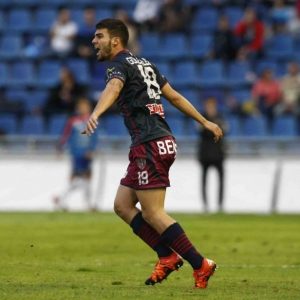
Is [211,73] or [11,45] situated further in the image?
[11,45]

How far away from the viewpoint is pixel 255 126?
24781 mm

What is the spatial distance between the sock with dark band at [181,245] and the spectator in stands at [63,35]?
1705cm

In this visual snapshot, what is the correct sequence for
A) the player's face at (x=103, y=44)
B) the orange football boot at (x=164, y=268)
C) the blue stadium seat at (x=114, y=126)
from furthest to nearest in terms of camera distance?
the blue stadium seat at (x=114, y=126)
the orange football boot at (x=164, y=268)
the player's face at (x=103, y=44)

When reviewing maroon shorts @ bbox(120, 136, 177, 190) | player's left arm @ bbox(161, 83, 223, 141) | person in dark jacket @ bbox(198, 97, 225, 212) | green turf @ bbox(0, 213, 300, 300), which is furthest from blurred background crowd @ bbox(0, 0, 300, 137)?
maroon shorts @ bbox(120, 136, 177, 190)

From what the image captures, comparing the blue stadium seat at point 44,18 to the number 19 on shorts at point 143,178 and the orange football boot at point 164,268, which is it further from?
the number 19 on shorts at point 143,178

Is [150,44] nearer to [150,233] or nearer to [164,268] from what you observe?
[150,233]

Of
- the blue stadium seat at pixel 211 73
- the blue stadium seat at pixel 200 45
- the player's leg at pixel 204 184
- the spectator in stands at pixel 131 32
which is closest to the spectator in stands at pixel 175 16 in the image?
the blue stadium seat at pixel 200 45

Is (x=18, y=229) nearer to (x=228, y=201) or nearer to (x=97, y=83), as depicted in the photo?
(x=228, y=201)

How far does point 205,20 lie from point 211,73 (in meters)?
1.62

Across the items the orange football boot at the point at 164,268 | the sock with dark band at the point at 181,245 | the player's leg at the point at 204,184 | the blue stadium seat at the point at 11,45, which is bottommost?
the player's leg at the point at 204,184

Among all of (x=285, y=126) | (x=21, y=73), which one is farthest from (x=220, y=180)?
(x=21, y=73)

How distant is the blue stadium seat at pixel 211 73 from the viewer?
1027 inches

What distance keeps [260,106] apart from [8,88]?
5689 mm

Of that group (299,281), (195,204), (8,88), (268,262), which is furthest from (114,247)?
(8,88)
